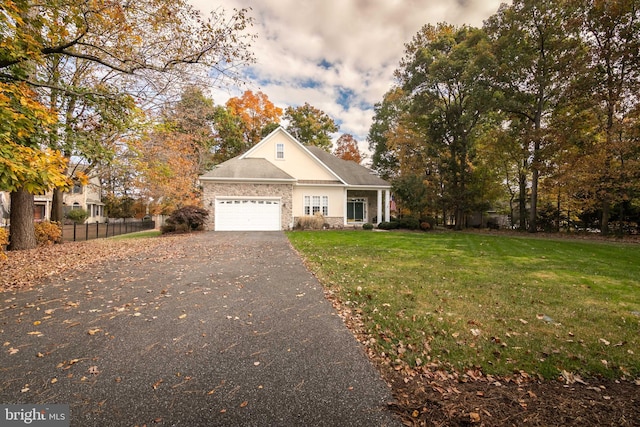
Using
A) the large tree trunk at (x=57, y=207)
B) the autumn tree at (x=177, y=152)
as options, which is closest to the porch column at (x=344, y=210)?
the autumn tree at (x=177, y=152)

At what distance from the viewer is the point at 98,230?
596 inches

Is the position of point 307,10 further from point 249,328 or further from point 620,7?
point 620,7

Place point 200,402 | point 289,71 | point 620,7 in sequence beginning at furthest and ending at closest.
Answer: point 289,71, point 620,7, point 200,402

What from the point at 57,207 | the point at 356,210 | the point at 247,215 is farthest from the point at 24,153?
the point at 356,210

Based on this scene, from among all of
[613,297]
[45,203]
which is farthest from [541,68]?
[45,203]

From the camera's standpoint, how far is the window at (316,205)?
19.5 meters

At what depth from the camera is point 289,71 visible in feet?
54.0

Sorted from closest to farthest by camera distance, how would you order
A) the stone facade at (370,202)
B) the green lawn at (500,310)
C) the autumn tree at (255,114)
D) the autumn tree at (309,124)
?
the green lawn at (500,310), the stone facade at (370,202), the autumn tree at (255,114), the autumn tree at (309,124)

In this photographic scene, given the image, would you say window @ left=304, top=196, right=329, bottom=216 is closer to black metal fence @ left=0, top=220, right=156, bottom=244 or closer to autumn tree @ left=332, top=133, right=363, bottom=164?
black metal fence @ left=0, top=220, right=156, bottom=244

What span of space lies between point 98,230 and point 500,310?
18.9 metres

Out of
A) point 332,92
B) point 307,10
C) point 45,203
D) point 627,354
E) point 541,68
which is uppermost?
point 332,92

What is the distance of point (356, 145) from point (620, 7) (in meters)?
25.1

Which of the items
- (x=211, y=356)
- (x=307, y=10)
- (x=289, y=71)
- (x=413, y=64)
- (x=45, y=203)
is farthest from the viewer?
(x=45, y=203)

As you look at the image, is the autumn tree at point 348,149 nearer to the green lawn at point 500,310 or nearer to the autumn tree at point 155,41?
the green lawn at point 500,310
